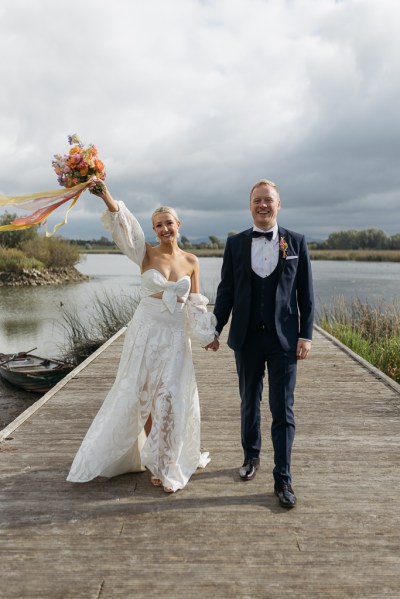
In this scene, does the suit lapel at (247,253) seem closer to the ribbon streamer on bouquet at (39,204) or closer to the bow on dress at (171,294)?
the bow on dress at (171,294)

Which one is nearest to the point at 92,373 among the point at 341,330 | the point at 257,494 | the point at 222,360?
the point at 222,360

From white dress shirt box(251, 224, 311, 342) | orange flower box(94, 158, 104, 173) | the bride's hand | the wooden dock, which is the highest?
orange flower box(94, 158, 104, 173)

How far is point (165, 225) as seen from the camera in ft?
10.7

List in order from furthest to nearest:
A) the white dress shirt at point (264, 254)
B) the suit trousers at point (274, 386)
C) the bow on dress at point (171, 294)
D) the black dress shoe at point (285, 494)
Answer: the bow on dress at point (171, 294), the white dress shirt at point (264, 254), the suit trousers at point (274, 386), the black dress shoe at point (285, 494)

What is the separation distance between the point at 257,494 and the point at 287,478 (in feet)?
0.75

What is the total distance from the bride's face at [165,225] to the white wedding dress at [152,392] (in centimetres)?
13

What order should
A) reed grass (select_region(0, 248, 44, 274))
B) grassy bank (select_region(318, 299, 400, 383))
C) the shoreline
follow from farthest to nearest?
1. reed grass (select_region(0, 248, 44, 274))
2. the shoreline
3. grassy bank (select_region(318, 299, 400, 383))

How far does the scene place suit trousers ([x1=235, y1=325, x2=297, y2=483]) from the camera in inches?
119

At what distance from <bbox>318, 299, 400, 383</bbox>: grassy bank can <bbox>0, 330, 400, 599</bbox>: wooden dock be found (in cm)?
379

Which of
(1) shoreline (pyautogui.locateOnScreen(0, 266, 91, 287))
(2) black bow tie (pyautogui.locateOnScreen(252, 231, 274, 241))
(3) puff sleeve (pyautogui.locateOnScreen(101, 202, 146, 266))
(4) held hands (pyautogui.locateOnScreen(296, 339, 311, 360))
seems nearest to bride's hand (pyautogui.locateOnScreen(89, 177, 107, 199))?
(3) puff sleeve (pyautogui.locateOnScreen(101, 202, 146, 266))

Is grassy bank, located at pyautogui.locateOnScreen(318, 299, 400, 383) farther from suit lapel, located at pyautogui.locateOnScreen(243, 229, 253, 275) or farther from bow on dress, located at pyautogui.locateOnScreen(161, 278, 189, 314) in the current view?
bow on dress, located at pyautogui.locateOnScreen(161, 278, 189, 314)

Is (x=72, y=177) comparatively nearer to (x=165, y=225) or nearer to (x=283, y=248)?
(x=165, y=225)

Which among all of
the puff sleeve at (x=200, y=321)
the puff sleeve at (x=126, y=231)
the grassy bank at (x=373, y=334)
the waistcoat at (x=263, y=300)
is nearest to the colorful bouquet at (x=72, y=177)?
the puff sleeve at (x=126, y=231)

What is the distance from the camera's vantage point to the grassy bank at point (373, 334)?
7.85m
